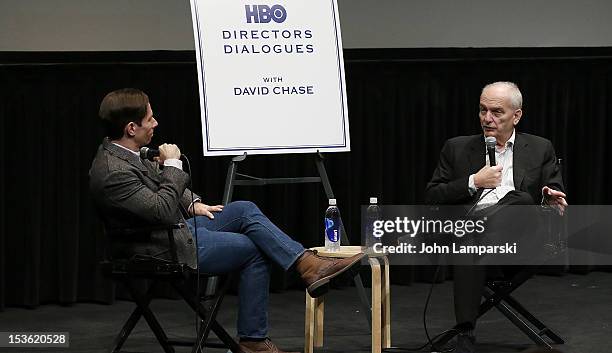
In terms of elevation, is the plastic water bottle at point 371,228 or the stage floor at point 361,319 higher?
the plastic water bottle at point 371,228

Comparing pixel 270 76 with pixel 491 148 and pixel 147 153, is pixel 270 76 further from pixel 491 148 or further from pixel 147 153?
pixel 491 148

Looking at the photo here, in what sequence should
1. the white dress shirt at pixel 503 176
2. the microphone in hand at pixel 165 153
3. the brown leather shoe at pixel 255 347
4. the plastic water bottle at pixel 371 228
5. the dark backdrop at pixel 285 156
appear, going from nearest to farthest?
1. the microphone in hand at pixel 165 153
2. the brown leather shoe at pixel 255 347
3. the white dress shirt at pixel 503 176
4. the plastic water bottle at pixel 371 228
5. the dark backdrop at pixel 285 156

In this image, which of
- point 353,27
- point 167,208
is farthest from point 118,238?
point 353,27

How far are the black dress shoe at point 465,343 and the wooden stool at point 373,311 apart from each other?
32 centimetres

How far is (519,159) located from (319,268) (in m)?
1.08

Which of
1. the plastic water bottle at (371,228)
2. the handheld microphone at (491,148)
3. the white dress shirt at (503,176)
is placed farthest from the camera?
the plastic water bottle at (371,228)

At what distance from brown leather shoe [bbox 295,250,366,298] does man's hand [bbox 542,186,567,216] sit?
85cm

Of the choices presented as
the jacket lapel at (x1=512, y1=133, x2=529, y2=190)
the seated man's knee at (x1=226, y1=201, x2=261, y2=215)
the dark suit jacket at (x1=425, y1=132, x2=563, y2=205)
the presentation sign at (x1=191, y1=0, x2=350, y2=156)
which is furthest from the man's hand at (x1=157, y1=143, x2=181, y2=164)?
the jacket lapel at (x1=512, y1=133, x2=529, y2=190)

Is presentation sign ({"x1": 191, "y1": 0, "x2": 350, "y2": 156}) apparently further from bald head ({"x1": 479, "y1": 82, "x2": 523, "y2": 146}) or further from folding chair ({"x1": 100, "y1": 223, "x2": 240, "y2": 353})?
folding chair ({"x1": 100, "y1": 223, "x2": 240, "y2": 353})

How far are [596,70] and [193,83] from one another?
257 centimetres

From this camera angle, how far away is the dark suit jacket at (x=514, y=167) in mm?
4312

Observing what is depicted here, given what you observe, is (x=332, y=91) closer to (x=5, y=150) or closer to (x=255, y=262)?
(x=255, y=262)

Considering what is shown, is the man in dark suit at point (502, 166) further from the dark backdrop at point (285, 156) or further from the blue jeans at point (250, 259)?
the dark backdrop at point (285, 156)

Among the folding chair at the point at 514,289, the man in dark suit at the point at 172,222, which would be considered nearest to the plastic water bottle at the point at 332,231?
the man in dark suit at the point at 172,222
